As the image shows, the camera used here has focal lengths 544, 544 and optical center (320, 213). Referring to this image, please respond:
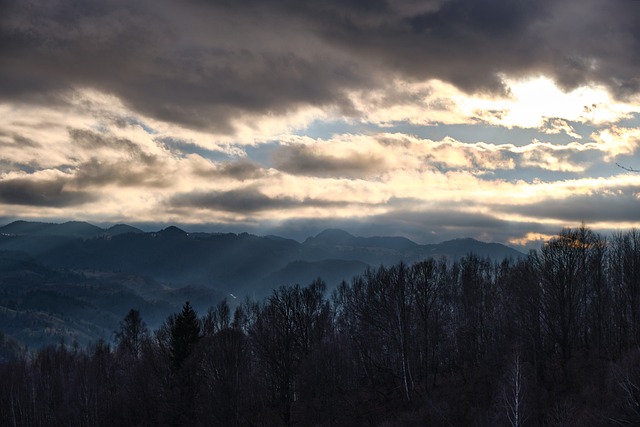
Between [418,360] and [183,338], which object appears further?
[418,360]

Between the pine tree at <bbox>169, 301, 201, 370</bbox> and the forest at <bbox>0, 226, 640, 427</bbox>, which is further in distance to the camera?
the pine tree at <bbox>169, 301, 201, 370</bbox>

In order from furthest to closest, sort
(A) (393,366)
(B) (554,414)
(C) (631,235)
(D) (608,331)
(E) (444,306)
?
(E) (444,306) < (C) (631,235) < (A) (393,366) < (D) (608,331) < (B) (554,414)

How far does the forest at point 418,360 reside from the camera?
66500mm

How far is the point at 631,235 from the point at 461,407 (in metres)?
65.0

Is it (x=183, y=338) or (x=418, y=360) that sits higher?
(x=183, y=338)

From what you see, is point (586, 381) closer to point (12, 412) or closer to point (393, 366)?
point (393, 366)

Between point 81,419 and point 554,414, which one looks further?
point 81,419

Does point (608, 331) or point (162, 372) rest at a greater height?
point (608, 331)

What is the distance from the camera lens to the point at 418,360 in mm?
91750

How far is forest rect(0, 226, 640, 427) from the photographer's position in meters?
66.5

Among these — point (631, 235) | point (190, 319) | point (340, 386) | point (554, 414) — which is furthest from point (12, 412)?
point (631, 235)

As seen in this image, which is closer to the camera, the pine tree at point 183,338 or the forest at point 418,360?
the forest at point 418,360

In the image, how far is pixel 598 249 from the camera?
87688mm

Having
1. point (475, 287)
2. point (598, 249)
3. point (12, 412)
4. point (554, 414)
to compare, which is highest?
point (598, 249)
